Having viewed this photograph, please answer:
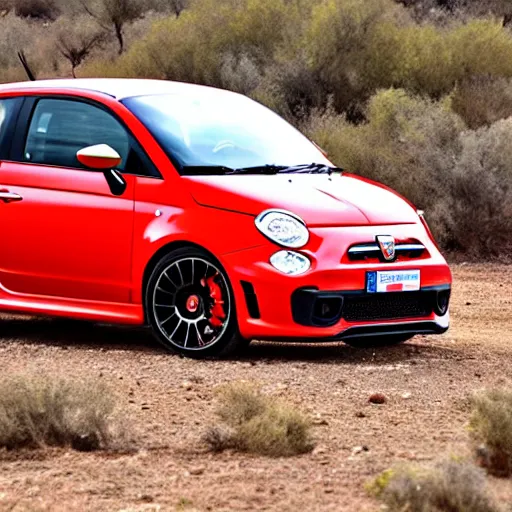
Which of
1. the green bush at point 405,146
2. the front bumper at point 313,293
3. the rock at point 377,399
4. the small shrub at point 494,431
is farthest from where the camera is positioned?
the green bush at point 405,146

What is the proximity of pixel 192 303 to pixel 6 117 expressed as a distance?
2109 millimetres

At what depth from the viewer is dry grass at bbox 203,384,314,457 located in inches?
273

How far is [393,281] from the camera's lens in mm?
9781

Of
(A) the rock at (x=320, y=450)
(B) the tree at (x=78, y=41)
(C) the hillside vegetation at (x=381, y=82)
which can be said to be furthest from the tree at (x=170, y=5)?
(A) the rock at (x=320, y=450)

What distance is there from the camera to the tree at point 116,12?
1635 inches

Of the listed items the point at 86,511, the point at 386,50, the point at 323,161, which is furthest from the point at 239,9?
the point at 86,511

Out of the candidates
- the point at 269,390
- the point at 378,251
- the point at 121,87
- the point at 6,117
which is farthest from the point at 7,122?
the point at 269,390

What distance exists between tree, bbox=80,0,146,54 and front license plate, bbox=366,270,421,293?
3231cm

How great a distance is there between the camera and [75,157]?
34.1 feet

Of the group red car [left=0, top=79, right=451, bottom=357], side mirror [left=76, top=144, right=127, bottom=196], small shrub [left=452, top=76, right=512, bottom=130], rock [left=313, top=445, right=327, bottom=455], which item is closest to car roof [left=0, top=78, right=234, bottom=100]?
red car [left=0, top=79, right=451, bottom=357]

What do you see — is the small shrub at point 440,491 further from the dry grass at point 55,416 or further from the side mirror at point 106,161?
the side mirror at point 106,161

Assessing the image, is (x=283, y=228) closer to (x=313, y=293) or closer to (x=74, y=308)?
(x=313, y=293)

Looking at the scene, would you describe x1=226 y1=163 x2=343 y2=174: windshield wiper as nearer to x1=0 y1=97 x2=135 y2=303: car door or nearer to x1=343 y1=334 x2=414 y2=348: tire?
x1=0 y1=97 x2=135 y2=303: car door

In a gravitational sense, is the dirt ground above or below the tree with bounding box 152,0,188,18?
below
